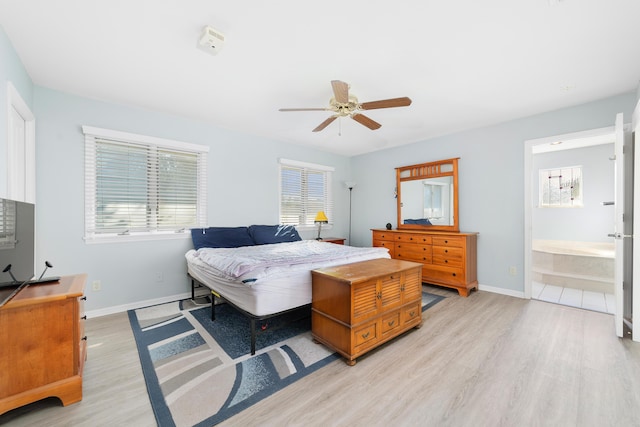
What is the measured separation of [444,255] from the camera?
12.5 feet

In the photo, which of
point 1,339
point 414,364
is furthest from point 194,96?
point 414,364

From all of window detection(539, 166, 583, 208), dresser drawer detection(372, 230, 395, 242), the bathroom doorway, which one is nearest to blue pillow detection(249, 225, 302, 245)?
dresser drawer detection(372, 230, 395, 242)

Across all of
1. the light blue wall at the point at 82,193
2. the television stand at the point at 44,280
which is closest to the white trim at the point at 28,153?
the light blue wall at the point at 82,193

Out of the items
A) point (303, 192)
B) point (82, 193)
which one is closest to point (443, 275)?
point (303, 192)

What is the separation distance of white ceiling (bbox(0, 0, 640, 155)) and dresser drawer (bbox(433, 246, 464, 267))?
1.86 m

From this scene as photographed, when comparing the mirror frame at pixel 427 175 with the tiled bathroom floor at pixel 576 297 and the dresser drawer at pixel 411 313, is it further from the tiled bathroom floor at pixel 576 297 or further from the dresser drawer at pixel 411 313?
the dresser drawer at pixel 411 313

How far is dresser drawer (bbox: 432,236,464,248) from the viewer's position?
3.66 m

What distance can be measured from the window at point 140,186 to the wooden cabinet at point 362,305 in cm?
230

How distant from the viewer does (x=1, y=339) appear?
141 cm

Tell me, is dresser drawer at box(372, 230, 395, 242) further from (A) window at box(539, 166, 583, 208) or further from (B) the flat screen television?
(B) the flat screen television

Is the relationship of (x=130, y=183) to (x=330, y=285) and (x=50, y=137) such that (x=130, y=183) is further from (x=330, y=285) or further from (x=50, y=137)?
(x=330, y=285)

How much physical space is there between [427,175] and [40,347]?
4.74m

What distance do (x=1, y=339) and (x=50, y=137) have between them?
228cm

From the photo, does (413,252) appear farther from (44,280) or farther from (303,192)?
(44,280)
